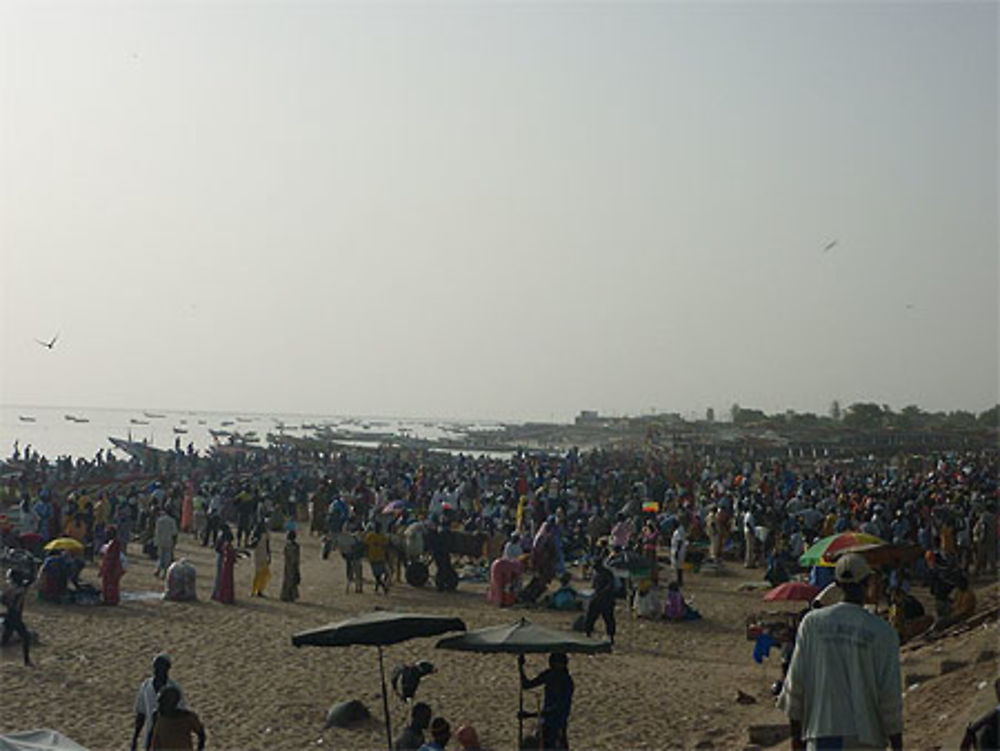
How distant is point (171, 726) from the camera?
6.25 m

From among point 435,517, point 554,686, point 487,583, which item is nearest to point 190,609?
point 487,583

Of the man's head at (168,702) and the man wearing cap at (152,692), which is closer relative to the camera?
the man's head at (168,702)

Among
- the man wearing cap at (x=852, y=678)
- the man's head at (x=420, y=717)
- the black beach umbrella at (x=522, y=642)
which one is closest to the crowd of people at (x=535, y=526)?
the man's head at (x=420, y=717)

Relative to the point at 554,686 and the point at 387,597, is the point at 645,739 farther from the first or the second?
the point at 387,597

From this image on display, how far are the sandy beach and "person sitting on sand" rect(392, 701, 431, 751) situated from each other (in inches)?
103

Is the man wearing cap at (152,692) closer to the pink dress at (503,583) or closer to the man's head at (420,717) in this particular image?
the man's head at (420,717)

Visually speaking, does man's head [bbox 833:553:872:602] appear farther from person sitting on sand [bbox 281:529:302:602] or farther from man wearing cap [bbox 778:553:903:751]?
person sitting on sand [bbox 281:529:302:602]

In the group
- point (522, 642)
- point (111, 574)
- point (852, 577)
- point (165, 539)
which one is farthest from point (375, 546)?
point (852, 577)

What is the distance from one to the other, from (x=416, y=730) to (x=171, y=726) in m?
1.57

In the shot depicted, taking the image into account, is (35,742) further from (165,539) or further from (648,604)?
(165,539)

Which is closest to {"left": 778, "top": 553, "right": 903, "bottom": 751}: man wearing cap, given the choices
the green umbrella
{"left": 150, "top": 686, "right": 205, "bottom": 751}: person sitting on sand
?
{"left": 150, "top": 686, "right": 205, "bottom": 751}: person sitting on sand

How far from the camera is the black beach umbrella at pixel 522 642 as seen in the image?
6965mm

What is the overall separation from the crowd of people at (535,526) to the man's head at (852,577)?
2691mm

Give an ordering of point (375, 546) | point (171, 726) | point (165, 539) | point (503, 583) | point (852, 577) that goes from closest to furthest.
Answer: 1. point (852, 577)
2. point (171, 726)
3. point (503, 583)
4. point (375, 546)
5. point (165, 539)
